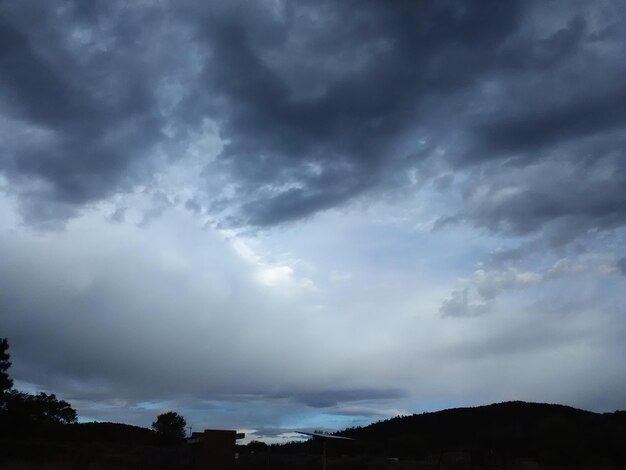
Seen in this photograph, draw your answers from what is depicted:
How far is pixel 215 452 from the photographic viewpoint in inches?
1909

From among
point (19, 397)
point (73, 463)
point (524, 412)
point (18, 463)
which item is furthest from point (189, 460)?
point (524, 412)

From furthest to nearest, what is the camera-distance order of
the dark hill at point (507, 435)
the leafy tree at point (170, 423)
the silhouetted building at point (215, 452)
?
the leafy tree at point (170, 423)
the dark hill at point (507, 435)
the silhouetted building at point (215, 452)

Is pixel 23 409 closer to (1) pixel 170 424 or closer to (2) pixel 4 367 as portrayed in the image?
(2) pixel 4 367

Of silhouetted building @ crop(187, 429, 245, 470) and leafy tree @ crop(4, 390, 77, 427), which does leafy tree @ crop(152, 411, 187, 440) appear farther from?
silhouetted building @ crop(187, 429, 245, 470)

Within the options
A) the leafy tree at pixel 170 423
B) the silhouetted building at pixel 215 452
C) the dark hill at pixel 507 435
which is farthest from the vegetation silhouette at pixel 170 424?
the silhouetted building at pixel 215 452

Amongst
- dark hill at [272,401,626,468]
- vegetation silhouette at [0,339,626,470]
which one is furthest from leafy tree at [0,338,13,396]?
dark hill at [272,401,626,468]

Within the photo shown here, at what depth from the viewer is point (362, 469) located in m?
53.2

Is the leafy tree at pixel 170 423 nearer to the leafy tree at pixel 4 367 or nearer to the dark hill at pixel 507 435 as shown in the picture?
the dark hill at pixel 507 435

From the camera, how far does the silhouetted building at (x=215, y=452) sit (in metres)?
47.9

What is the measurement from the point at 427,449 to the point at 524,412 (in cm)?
2430

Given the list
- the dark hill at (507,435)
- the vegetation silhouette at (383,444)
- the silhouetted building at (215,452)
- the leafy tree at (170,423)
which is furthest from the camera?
the leafy tree at (170,423)

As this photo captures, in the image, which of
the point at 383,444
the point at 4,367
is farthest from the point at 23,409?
the point at 383,444

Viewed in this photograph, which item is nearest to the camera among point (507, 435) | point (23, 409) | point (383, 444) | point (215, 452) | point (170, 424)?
point (215, 452)

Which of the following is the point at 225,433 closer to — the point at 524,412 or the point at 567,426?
the point at 567,426
